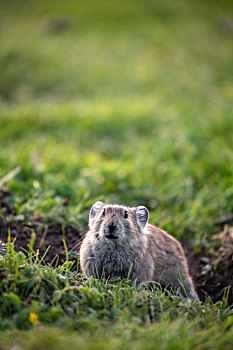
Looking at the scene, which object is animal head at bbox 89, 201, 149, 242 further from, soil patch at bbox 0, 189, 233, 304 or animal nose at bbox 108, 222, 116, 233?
soil patch at bbox 0, 189, 233, 304

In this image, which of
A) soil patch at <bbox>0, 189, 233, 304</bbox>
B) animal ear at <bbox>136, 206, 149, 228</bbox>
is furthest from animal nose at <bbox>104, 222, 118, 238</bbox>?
soil patch at <bbox>0, 189, 233, 304</bbox>

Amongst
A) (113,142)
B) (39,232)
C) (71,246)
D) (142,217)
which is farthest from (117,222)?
(113,142)

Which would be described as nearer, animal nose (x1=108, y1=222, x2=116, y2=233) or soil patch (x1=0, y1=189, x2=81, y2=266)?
animal nose (x1=108, y1=222, x2=116, y2=233)

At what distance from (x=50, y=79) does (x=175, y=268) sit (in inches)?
371

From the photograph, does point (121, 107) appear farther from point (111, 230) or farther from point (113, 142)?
point (111, 230)

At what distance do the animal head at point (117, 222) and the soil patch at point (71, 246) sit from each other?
1.88ft

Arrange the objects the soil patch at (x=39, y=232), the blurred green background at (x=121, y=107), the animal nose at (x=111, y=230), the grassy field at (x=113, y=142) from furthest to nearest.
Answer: the blurred green background at (x=121, y=107) < the soil patch at (x=39, y=232) < the animal nose at (x=111, y=230) < the grassy field at (x=113, y=142)

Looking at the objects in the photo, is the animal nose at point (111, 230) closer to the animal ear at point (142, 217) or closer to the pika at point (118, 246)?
the pika at point (118, 246)

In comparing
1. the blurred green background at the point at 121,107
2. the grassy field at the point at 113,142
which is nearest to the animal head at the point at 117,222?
the grassy field at the point at 113,142

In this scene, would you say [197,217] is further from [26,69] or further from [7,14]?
[7,14]

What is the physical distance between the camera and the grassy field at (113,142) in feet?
8.81

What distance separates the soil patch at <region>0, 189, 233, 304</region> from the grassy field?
5.5 inches

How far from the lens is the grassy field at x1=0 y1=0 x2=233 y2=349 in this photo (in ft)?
8.81

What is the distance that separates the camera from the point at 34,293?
9.36 ft
